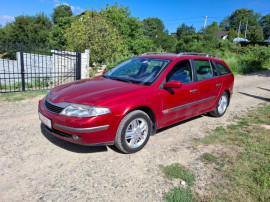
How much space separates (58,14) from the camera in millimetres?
48062

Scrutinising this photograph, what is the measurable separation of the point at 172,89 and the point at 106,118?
1.48 metres

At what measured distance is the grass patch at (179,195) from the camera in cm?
251

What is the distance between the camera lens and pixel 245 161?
3414 mm

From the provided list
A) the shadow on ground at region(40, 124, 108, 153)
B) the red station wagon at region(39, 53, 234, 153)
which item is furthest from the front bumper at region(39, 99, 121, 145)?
the shadow on ground at region(40, 124, 108, 153)

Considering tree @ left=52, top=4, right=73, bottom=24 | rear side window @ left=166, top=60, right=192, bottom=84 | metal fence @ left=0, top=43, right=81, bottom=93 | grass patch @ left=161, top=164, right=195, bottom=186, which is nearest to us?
grass patch @ left=161, top=164, right=195, bottom=186

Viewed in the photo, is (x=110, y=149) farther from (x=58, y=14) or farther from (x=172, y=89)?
(x=58, y=14)

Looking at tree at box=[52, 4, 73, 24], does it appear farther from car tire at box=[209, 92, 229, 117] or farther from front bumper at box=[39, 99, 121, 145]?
front bumper at box=[39, 99, 121, 145]

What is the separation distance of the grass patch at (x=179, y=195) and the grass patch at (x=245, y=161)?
311mm

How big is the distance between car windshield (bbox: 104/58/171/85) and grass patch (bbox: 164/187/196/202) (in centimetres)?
179

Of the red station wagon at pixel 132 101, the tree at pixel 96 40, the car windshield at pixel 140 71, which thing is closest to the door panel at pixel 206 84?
the red station wagon at pixel 132 101

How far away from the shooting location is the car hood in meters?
3.18

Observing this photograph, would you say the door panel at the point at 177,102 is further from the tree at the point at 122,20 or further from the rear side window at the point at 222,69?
the tree at the point at 122,20

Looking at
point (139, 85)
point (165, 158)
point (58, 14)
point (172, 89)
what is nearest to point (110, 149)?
point (165, 158)

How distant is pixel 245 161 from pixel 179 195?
Result: 1.49m
